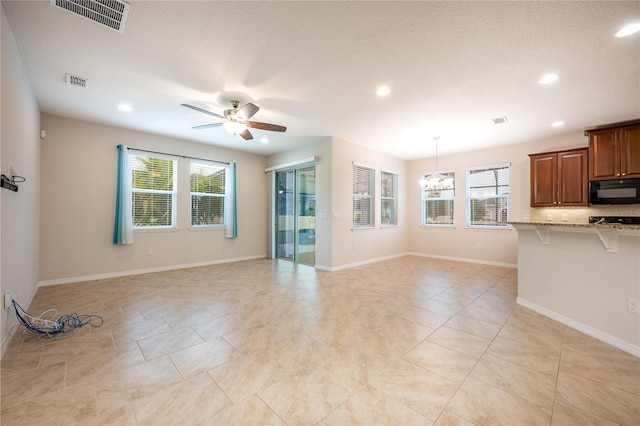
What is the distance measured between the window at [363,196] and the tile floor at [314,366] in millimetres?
2726

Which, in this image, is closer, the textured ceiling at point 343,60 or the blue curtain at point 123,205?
the textured ceiling at point 343,60

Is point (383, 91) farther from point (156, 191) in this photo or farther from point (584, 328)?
point (156, 191)

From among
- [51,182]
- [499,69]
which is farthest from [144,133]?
[499,69]

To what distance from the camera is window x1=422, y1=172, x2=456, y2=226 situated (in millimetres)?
6930

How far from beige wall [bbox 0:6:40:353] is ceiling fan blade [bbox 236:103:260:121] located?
6.61 ft

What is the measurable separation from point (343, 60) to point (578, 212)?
222 inches

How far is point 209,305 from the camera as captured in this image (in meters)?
3.41

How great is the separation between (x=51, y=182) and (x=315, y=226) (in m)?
4.66

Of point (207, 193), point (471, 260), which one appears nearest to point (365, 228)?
point (471, 260)

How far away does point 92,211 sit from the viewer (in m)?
4.65

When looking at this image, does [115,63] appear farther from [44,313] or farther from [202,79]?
[44,313]

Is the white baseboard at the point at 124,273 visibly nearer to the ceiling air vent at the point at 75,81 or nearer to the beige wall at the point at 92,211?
the beige wall at the point at 92,211

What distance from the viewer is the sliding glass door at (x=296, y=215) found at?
6.18 meters

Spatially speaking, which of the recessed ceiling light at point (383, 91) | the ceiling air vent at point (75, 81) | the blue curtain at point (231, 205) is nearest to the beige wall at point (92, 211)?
Answer: the blue curtain at point (231, 205)
